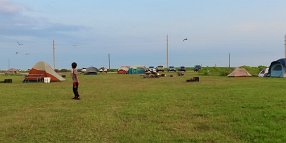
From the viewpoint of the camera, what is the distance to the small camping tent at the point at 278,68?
53.9 meters

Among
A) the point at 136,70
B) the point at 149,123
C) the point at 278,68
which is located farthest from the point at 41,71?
the point at 136,70

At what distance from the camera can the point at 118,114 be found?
1402 centimetres

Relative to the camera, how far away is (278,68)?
5569 cm

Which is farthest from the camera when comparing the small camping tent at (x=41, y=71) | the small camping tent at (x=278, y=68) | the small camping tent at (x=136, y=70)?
the small camping tent at (x=136, y=70)

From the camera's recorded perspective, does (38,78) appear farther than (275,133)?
Yes

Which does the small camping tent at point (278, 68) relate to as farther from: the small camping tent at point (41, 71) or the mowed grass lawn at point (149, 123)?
the mowed grass lawn at point (149, 123)

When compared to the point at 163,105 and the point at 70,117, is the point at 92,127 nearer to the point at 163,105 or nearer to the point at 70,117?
the point at 70,117

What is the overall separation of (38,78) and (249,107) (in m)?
30.7

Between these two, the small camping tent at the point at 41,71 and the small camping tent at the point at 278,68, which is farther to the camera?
the small camping tent at the point at 278,68

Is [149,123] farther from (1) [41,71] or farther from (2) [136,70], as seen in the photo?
(2) [136,70]

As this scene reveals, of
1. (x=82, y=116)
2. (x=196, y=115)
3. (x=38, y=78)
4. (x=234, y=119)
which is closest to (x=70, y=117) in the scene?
(x=82, y=116)

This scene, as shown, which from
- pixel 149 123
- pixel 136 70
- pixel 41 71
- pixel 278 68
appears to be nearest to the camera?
pixel 149 123

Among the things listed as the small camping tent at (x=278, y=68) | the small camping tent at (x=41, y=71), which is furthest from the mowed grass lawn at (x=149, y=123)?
the small camping tent at (x=278, y=68)

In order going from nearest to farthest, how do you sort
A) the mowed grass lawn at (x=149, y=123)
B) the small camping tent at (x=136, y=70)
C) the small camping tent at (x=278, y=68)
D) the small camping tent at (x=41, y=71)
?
1. the mowed grass lawn at (x=149, y=123)
2. the small camping tent at (x=41, y=71)
3. the small camping tent at (x=278, y=68)
4. the small camping tent at (x=136, y=70)
